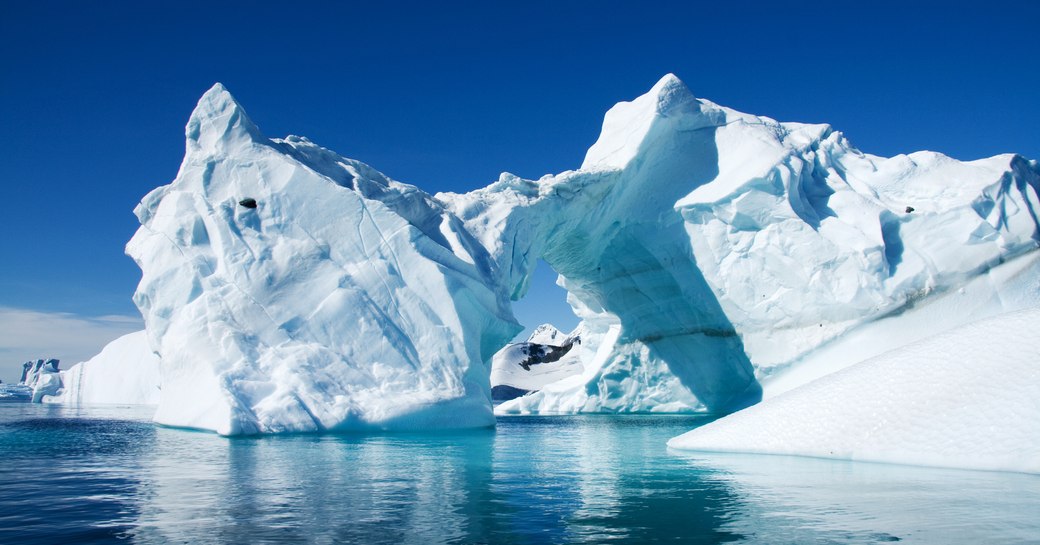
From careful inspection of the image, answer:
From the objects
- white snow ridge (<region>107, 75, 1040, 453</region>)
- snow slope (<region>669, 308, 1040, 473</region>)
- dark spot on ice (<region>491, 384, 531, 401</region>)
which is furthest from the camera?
dark spot on ice (<region>491, 384, 531, 401</region>)

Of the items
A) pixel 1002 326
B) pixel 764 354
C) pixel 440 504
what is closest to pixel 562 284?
pixel 764 354

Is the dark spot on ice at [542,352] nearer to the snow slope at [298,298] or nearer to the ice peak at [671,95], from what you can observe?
the ice peak at [671,95]

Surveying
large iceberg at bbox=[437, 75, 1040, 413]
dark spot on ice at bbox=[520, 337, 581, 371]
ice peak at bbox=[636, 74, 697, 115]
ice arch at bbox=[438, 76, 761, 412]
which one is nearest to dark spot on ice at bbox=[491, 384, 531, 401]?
dark spot on ice at bbox=[520, 337, 581, 371]

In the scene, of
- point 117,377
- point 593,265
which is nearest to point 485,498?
point 593,265

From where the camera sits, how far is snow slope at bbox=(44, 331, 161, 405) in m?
28.0

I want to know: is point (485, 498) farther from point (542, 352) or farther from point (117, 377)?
point (542, 352)

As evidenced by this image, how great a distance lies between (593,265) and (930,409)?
43.9 ft

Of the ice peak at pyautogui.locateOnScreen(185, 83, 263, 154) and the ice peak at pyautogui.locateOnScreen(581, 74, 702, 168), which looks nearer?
the ice peak at pyautogui.locateOnScreen(185, 83, 263, 154)

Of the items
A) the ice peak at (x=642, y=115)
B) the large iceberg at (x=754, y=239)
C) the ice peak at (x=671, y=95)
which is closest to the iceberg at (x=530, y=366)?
the large iceberg at (x=754, y=239)

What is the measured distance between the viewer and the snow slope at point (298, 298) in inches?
412

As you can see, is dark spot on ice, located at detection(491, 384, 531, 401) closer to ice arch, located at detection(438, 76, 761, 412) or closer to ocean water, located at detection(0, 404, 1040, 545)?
ice arch, located at detection(438, 76, 761, 412)

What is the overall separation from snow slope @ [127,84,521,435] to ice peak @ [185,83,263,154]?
1.0 inches

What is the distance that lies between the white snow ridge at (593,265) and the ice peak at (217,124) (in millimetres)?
36

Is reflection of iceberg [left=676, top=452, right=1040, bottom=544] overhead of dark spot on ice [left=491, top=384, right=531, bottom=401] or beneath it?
beneath
